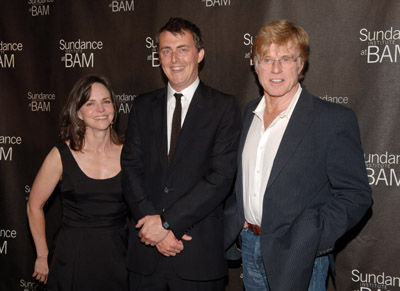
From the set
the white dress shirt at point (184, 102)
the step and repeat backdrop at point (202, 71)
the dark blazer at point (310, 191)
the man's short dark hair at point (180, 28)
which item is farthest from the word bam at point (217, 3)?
the dark blazer at point (310, 191)

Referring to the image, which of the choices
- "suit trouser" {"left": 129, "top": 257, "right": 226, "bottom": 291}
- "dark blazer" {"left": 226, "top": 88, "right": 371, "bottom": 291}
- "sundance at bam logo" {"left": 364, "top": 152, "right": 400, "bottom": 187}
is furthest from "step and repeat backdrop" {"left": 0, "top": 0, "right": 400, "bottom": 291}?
"suit trouser" {"left": 129, "top": 257, "right": 226, "bottom": 291}

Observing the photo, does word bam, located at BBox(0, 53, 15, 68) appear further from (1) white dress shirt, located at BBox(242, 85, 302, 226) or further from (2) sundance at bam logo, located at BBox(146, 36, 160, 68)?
(1) white dress shirt, located at BBox(242, 85, 302, 226)

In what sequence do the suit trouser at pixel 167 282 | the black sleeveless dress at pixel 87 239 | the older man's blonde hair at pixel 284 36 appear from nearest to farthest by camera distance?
the older man's blonde hair at pixel 284 36
the suit trouser at pixel 167 282
the black sleeveless dress at pixel 87 239

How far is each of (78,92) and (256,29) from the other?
133cm

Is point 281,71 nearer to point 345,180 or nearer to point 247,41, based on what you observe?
point 345,180

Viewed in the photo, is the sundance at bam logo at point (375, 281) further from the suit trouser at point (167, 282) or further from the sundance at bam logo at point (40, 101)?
the sundance at bam logo at point (40, 101)

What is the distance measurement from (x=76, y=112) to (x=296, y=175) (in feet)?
4.87

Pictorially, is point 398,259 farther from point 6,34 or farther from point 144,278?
point 6,34

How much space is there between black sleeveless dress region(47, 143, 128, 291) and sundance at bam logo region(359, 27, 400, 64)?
184cm

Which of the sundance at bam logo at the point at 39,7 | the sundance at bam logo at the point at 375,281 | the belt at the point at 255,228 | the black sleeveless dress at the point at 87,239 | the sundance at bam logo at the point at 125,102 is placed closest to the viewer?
the belt at the point at 255,228

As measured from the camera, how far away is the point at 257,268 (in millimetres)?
2117

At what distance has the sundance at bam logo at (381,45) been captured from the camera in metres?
2.59

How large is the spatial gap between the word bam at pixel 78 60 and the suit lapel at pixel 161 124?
1.32 meters

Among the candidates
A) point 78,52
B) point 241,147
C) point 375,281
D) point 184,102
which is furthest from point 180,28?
point 375,281
